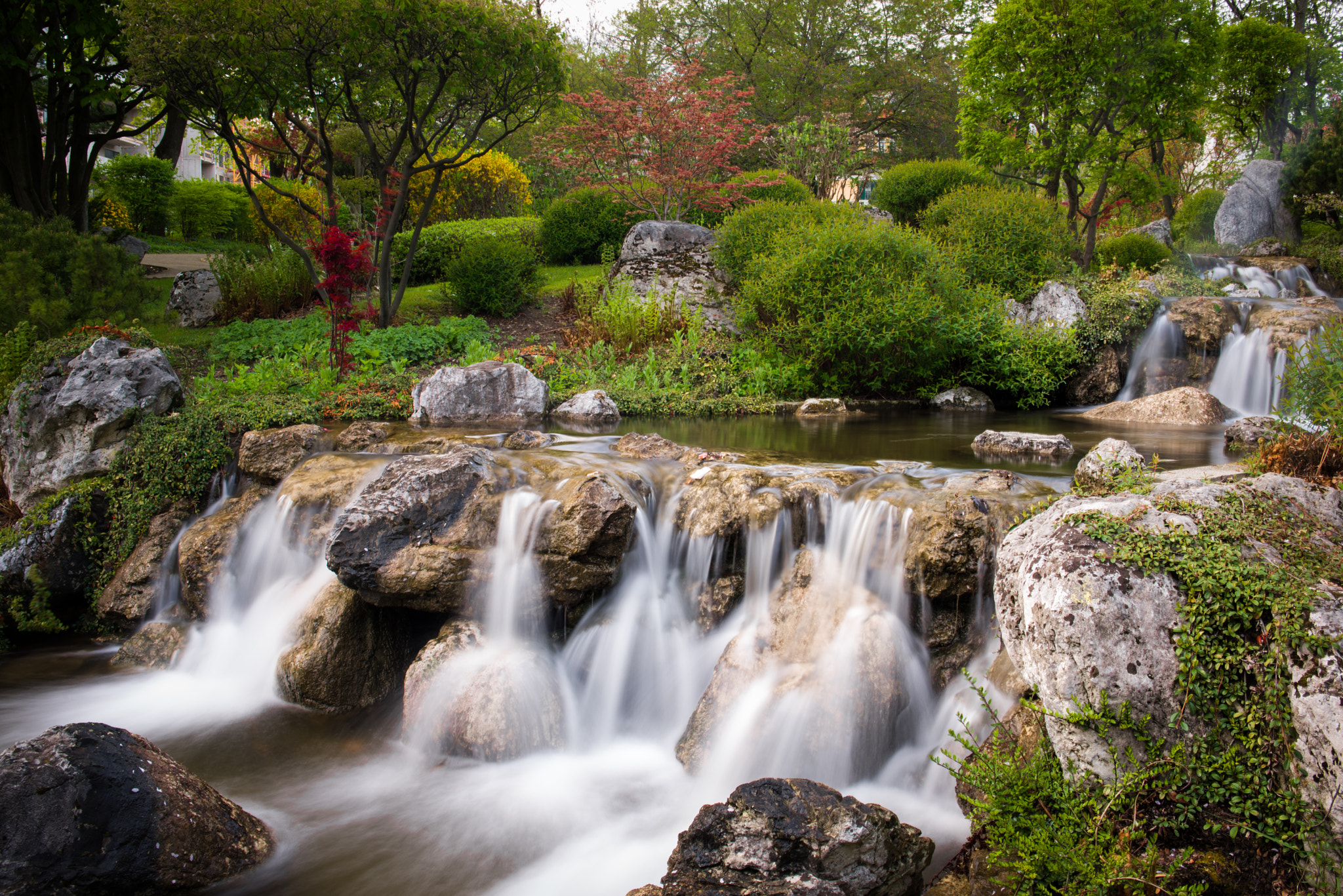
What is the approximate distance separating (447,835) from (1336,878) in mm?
3591

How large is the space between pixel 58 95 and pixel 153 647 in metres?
11.5

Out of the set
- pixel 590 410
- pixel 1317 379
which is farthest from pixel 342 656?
pixel 1317 379

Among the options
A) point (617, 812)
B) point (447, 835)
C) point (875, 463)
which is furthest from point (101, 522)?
point (875, 463)

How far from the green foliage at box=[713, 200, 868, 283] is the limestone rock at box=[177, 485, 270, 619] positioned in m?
8.90

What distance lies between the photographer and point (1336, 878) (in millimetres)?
2285

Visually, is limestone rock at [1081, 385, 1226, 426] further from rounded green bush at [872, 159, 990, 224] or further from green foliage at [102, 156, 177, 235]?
green foliage at [102, 156, 177, 235]

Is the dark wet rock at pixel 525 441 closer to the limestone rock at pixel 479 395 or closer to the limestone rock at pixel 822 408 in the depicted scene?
the limestone rock at pixel 479 395

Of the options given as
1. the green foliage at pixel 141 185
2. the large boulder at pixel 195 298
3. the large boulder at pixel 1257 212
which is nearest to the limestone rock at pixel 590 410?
the large boulder at pixel 195 298

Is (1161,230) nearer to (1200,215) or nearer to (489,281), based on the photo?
(1200,215)

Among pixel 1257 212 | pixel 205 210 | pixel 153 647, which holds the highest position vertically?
pixel 205 210

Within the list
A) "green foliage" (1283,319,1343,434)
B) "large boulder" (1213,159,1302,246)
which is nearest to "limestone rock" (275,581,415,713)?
"green foliage" (1283,319,1343,434)

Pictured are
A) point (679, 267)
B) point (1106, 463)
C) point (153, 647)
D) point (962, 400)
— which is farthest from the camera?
point (679, 267)

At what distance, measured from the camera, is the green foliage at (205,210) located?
2395 centimetres

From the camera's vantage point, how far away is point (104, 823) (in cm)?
322
